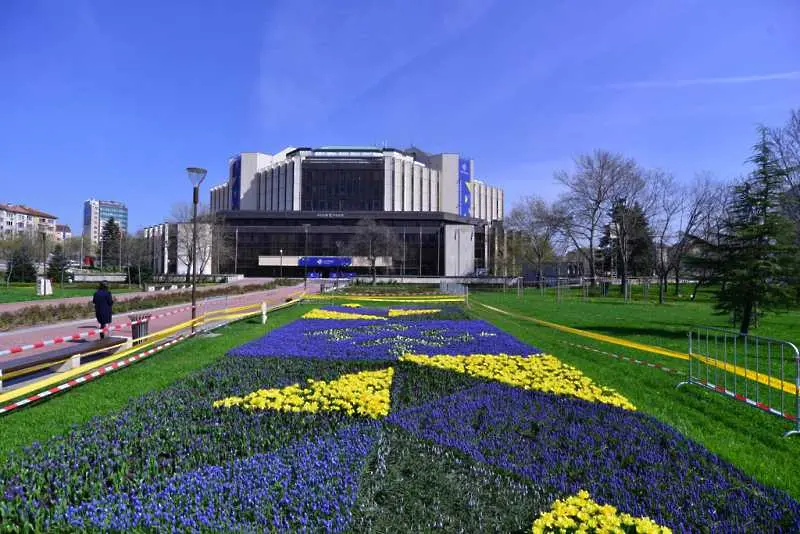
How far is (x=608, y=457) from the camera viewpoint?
4652mm

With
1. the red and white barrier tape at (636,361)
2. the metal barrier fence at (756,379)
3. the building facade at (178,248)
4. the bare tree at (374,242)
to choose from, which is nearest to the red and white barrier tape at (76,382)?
the metal barrier fence at (756,379)

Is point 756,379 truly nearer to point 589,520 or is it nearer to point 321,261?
point 589,520

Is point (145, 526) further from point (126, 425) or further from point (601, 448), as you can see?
point (601, 448)

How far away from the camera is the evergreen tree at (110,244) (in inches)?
2953

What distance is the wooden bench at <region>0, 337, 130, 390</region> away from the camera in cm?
773

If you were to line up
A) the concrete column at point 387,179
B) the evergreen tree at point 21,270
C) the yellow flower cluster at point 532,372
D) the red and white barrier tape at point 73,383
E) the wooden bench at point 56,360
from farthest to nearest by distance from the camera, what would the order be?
the concrete column at point 387,179
the evergreen tree at point 21,270
the wooden bench at point 56,360
the yellow flower cluster at point 532,372
the red and white barrier tape at point 73,383

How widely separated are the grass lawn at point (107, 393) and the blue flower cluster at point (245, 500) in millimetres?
2333

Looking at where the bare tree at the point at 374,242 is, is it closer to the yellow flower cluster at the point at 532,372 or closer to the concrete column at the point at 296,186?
the concrete column at the point at 296,186

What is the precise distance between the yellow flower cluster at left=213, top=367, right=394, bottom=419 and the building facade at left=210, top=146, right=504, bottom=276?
64.6m

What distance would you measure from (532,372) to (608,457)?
3838 millimetres

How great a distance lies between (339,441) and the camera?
4910 millimetres

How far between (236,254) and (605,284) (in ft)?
198

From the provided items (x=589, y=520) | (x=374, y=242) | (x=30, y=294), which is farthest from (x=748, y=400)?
(x=374, y=242)

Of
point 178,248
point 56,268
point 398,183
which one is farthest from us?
point 398,183
